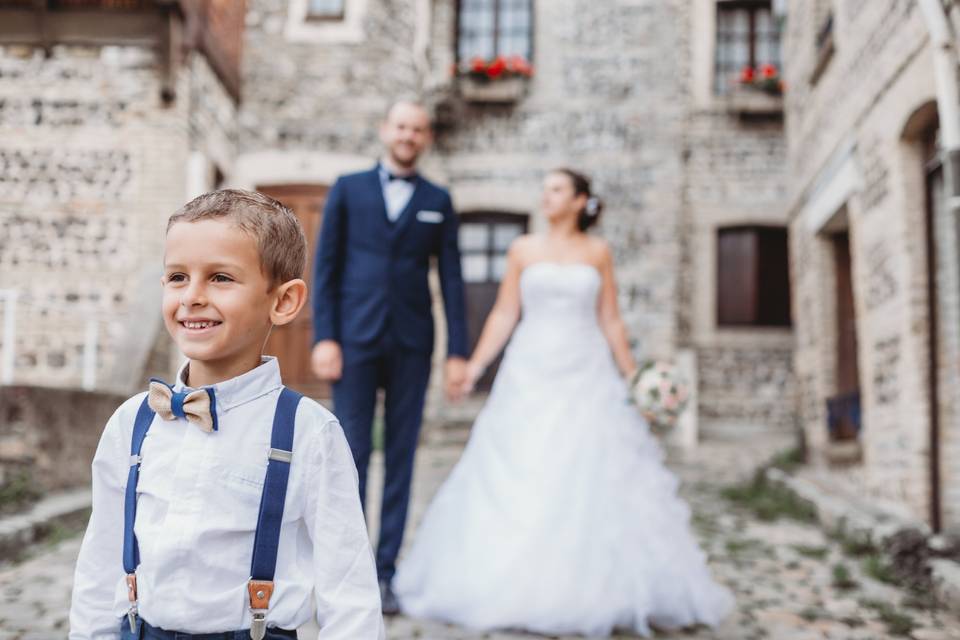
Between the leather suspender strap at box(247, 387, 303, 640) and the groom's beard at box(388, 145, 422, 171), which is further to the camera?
the groom's beard at box(388, 145, 422, 171)

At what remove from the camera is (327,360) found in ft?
11.2

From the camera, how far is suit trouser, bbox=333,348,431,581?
348cm

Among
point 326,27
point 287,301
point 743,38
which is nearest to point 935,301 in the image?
point 287,301

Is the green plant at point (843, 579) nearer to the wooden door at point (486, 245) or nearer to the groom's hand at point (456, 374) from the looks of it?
the groom's hand at point (456, 374)

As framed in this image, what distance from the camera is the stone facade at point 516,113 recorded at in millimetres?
10102

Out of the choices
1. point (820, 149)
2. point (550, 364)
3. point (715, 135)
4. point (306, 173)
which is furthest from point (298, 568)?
point (715, 135)

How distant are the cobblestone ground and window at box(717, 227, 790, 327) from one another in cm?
621

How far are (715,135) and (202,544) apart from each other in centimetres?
1154

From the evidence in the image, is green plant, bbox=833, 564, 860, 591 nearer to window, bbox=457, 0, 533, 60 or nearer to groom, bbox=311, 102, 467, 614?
groom, bbox=311, 102, 467, 614

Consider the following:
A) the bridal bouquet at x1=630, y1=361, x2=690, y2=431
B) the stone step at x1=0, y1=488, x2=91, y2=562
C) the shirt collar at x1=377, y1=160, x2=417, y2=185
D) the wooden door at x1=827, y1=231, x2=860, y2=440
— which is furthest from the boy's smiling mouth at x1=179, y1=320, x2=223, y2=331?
the wooden door at x1=827, y1=231, x2=860, y2=440

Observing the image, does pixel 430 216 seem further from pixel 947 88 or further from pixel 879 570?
pixel 879 570

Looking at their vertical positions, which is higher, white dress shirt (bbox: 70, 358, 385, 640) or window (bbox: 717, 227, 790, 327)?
window (bbox: 717, 227, 790, 327)

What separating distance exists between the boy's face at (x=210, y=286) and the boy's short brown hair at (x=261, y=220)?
14mm

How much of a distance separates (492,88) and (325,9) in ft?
7.32
